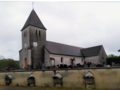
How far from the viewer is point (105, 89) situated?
1412 cm

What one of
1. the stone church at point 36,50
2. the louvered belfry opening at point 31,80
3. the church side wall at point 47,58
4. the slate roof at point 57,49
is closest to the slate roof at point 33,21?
the stone church at point 36,50

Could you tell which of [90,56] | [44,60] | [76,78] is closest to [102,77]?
[76,78]

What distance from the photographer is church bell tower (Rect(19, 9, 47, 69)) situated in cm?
2902

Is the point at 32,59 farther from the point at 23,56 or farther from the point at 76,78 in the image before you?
the point at 76,78

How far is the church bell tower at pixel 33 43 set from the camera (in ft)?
→ 95.2

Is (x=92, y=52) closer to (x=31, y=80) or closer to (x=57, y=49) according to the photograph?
(x=57, y=49)

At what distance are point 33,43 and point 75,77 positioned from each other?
1702 centimetres

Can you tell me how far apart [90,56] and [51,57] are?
1577 centimetres

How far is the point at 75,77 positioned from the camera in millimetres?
16531

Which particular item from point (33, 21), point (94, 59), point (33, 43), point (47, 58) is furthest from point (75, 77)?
point (94, 59)

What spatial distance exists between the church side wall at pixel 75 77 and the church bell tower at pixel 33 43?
7.48m

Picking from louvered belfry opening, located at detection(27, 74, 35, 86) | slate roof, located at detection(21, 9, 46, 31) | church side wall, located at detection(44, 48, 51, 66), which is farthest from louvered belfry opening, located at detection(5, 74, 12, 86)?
slate roof, located at detection(21, 9, 46, 31)

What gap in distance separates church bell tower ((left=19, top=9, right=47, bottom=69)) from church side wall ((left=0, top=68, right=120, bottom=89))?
295 inches

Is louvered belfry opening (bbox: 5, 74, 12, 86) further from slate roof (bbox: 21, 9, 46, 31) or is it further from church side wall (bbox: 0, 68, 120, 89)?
slate roof (bbox: 21, 9, 46, 31)
